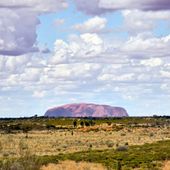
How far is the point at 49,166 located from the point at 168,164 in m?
9.01

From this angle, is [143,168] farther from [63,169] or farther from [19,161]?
[19,161]

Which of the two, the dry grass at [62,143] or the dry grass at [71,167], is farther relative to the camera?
the dry grass at [62,143]

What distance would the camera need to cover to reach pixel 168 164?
42.4 metres

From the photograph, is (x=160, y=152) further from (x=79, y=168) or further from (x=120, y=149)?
(x=79, y=168)

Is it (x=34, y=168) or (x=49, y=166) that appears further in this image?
(x=49, y=166)

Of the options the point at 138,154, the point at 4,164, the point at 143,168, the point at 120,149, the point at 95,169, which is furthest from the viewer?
the point at 120,149

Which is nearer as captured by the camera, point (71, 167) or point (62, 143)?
point (71, 167)

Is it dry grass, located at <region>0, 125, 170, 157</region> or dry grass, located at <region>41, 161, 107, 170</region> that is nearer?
dry grass, located at <region>41, 161, 107, 170</region>

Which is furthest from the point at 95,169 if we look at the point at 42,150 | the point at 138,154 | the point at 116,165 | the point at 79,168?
the point at 42,150

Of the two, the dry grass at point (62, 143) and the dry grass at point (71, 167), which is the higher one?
the dry grass at point (62, 143)

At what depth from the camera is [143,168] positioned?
42219 millimetres

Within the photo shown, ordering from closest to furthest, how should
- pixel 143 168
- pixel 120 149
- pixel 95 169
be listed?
pixel 95 169 < pixel 143 168 < pixel 120 149

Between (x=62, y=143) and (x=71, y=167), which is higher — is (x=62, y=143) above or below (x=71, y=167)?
above

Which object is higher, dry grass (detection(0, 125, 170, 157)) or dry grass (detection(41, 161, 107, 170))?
dry grass (detection(0, 125, 170, 157))
